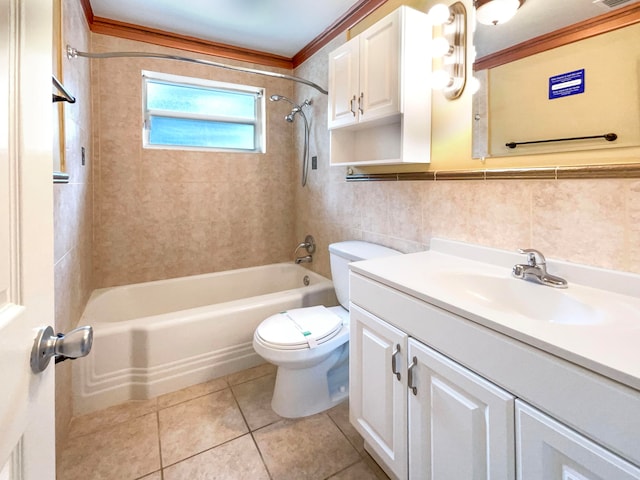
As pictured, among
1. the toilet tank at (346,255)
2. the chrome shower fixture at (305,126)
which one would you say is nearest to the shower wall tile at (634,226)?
the toilet tank at (346,255)

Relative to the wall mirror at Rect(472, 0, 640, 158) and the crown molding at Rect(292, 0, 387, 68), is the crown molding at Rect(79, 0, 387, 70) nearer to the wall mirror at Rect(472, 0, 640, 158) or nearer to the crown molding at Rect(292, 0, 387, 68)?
the crown molding at Rect(292, 0, 387, 68)

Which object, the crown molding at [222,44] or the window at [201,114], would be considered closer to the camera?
the crown molding at [222,44]

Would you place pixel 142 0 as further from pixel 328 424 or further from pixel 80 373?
pixel 328 424

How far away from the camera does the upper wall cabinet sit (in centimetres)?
144

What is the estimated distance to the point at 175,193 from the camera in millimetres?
2482

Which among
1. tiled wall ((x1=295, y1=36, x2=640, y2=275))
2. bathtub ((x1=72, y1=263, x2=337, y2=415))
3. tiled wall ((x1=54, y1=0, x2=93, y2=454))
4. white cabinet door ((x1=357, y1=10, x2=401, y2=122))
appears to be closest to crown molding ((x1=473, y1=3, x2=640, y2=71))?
tiled wall ((x1=295, y1=36, x2=640, y2=275))

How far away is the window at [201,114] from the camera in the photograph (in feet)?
8.00

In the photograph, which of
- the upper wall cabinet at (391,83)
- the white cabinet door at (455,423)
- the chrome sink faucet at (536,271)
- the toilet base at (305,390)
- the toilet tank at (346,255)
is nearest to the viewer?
the white cabinet door at (455,423)

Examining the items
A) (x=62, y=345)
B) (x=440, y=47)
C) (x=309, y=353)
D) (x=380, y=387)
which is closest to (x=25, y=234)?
(x=62, y=345)

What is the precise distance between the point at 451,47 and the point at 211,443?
2.05 meters

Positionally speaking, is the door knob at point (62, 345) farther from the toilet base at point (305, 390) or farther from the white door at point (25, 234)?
the toilet base at point (305, 390)

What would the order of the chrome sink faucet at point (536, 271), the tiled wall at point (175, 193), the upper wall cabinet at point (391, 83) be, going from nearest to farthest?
1. the chrome sink faucet at point (536, 271)
2. the upper wall cabinet at point (391, 83)
3. the tiled wall at point (175, 193)

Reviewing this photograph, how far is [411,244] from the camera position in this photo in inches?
66.4

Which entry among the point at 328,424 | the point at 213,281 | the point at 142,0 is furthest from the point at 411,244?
the point at 142,0
